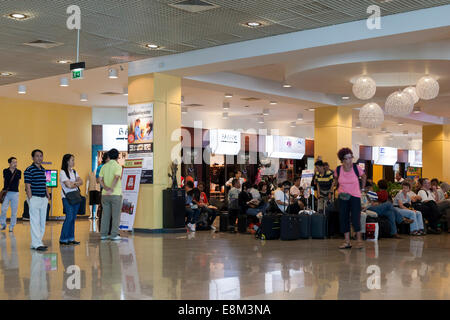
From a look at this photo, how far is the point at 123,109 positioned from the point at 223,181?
5.11 metres

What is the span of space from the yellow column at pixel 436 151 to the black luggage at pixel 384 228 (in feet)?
40.9

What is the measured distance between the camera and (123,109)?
21125 millimetres

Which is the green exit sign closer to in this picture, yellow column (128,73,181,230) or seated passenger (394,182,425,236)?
yellow column (128,73,181,230)

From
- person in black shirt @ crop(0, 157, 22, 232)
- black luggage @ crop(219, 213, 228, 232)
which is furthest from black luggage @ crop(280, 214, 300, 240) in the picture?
person in black shirt @ crop(0, 157, 22, 232)

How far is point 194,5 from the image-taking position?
30.1ft

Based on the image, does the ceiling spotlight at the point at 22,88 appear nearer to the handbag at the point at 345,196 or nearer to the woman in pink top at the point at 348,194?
the woman in pink top at the point at 348,194

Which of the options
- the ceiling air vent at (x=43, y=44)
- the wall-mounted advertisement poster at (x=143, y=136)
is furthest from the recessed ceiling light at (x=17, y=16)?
the wall-mounted advertisement poster at (x=143, y=136)

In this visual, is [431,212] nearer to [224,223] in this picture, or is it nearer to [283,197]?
[283,197]

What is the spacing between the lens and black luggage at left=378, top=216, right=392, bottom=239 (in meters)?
12.3

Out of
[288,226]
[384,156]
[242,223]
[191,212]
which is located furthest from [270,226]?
[384,156]

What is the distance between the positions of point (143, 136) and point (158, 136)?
1.27 ft

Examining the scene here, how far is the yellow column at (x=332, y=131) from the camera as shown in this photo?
1828 centimetres
